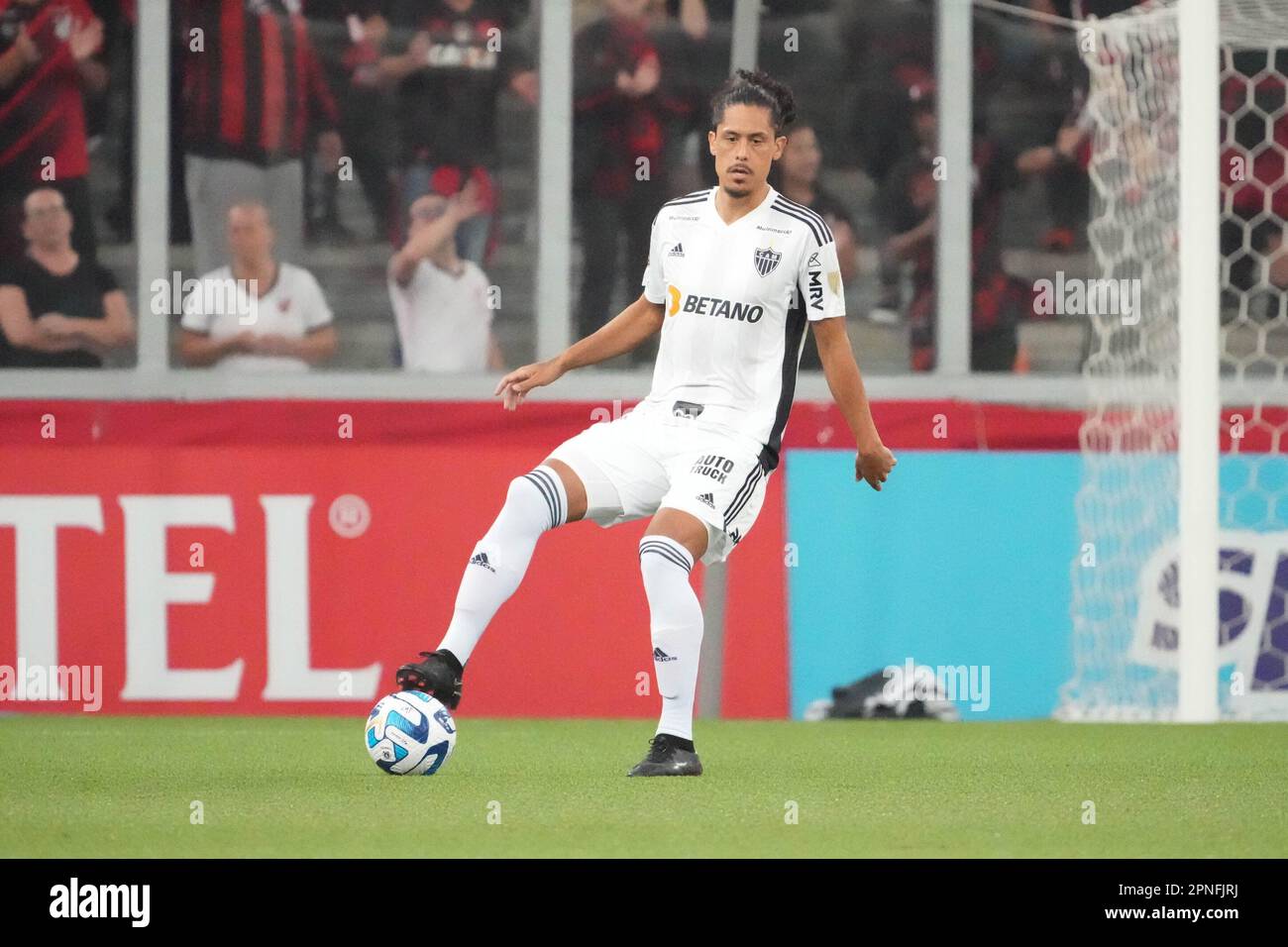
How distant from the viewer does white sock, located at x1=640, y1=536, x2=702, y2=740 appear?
5.65 m

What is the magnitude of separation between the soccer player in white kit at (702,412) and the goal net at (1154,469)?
3124 millimetres

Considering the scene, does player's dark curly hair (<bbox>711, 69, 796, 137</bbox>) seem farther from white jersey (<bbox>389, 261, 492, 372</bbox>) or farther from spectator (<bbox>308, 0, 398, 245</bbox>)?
spectator (<bbox>308, 0, 398, 245</bbox>)

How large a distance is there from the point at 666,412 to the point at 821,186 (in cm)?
438

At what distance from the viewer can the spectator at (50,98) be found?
388 inches

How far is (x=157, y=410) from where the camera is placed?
904 centimetres

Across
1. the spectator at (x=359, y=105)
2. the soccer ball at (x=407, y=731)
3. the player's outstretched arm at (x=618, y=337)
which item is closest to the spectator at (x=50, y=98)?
the spectator at (x=359, y=105)

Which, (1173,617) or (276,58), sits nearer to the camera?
(1173,617)

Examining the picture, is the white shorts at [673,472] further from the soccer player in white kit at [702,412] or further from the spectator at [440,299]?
the spectator at [440,299]

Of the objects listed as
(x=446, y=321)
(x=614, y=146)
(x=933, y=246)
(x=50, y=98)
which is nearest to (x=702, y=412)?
(x=446, y=321)

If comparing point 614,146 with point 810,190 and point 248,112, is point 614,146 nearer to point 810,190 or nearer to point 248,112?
point 810,190

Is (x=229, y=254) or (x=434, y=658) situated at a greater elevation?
(x=229, y=254)
